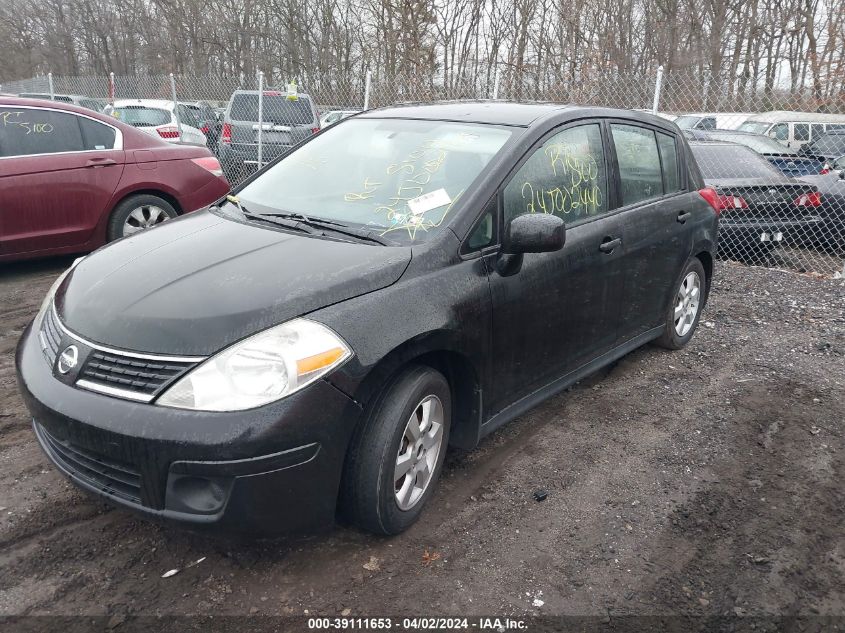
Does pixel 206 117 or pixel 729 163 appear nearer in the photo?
pixel 729 163

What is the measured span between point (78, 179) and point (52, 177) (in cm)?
22

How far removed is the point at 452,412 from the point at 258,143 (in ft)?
30.7

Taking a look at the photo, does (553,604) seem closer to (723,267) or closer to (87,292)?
(87,292)

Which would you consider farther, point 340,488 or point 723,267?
point 723,267

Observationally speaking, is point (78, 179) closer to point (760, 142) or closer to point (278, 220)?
point (278, 220)

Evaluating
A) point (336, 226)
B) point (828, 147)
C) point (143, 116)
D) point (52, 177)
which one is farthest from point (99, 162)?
point (828, 147)

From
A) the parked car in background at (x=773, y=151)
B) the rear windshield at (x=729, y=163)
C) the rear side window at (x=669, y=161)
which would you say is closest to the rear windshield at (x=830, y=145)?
the parked car in background at (x=773, y=151)

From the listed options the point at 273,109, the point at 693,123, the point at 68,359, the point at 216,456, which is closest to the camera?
the point at 216,456

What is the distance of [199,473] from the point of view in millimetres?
2420

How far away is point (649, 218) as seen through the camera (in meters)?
4.49

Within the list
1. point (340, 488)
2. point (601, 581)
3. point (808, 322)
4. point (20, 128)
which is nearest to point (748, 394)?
point (808, 322)

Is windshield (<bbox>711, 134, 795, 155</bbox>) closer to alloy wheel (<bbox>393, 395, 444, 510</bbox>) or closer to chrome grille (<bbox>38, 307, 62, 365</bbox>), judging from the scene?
alloy wheel (<bbox>393, 395, 444, 510</bbox>)

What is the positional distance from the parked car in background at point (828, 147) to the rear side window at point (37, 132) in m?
11.8

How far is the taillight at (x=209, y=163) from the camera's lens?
24.5 feet
